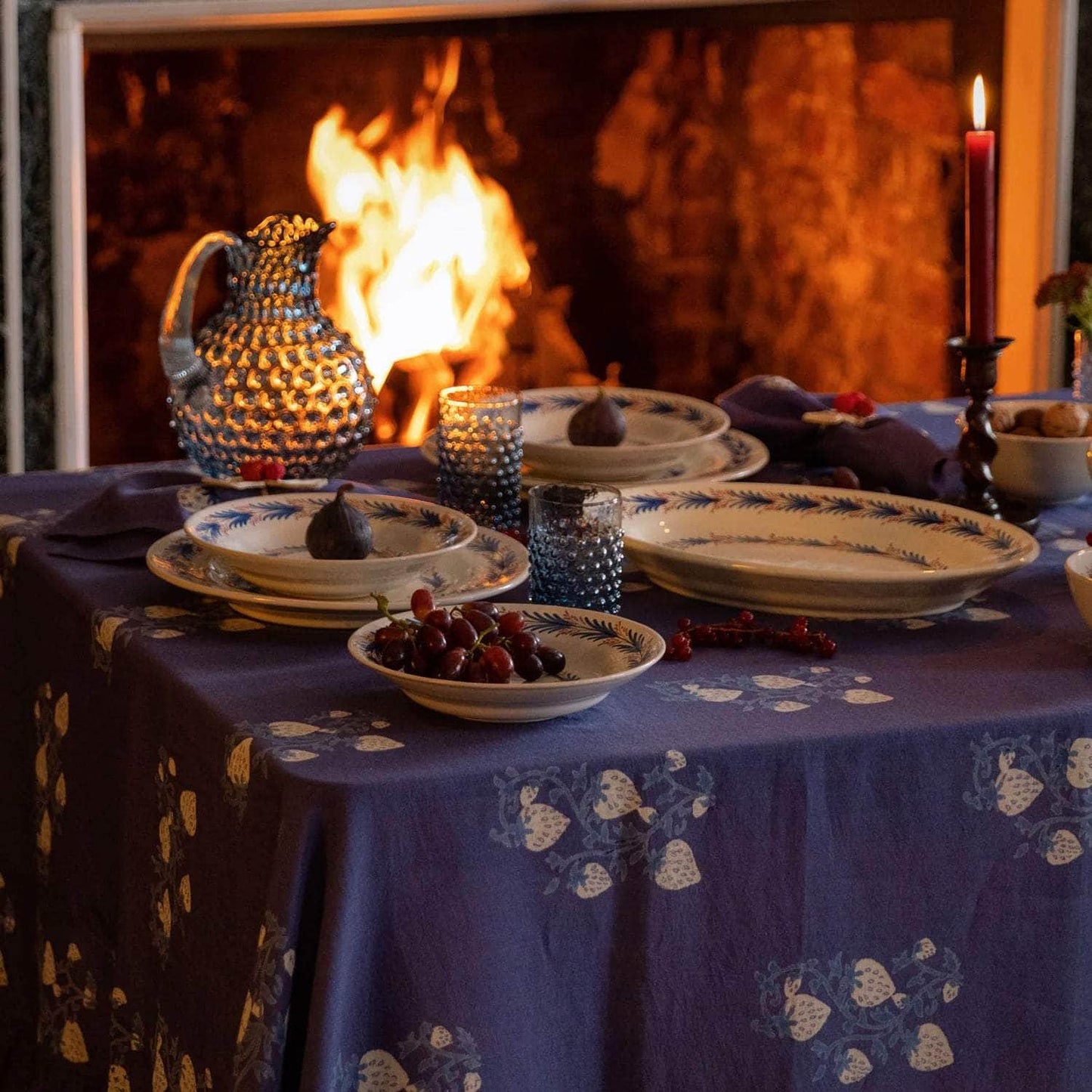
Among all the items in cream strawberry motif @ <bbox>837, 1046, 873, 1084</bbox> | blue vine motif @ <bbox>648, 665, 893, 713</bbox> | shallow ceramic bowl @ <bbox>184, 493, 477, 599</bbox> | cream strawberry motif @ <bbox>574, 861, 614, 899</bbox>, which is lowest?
cream strawberry motif @ <bbox>837, 1046, 873, 1084</bbox>

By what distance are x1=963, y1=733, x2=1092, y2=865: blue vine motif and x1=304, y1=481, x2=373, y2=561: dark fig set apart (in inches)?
16.9

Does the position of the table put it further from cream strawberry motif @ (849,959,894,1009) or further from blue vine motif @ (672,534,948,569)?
blue vine motif @ (672,534,948,569)

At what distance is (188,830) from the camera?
1.03m

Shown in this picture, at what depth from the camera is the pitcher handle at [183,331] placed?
5.01 feet

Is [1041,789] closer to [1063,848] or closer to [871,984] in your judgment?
[1063,848]

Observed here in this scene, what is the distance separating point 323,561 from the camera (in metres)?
1.13

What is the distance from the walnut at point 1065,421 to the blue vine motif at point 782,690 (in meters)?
0.52

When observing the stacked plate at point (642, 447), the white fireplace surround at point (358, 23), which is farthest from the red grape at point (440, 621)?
the white fireplace surround at point (358, 23)

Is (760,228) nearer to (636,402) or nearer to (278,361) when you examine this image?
(636,402)

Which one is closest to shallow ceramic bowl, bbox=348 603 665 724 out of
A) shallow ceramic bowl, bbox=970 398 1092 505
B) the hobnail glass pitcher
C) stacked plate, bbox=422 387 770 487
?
stacked plate, bbox=422 387 770 487

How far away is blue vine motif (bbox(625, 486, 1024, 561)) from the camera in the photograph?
1314 mm

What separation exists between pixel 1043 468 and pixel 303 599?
674 millimetres

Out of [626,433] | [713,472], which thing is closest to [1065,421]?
[713,472]

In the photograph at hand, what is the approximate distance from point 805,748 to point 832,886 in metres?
0.08
